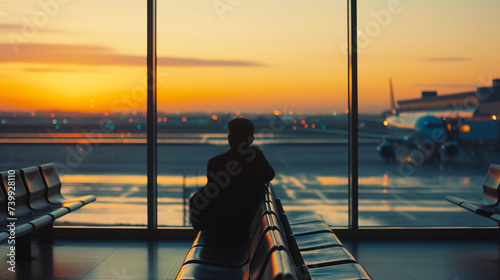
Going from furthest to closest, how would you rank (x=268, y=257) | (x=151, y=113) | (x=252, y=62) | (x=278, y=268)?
1. (x=252, y=62)
2. (x=151, y=113)
3. (x=268, y=257)
4. (x=278, y=268)

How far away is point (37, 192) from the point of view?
377 centimetres

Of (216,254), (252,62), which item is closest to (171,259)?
(216,254)

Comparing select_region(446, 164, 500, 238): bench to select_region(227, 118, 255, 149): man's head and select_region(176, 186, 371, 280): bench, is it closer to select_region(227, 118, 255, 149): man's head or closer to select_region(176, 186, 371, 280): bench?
select_region(176, 186, 371, 280): bench

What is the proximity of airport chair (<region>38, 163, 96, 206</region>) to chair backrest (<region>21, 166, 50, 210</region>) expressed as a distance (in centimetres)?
5

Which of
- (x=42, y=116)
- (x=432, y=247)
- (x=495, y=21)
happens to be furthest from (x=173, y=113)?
(x=495, y=21)

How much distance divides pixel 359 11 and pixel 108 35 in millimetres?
2618

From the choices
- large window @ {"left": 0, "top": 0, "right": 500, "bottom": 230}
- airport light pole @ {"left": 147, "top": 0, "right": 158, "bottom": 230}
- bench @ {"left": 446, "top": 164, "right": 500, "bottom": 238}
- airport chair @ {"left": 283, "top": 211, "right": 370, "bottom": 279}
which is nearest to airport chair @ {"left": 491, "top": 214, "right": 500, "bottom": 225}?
bench @ {"left": 446, "top": 164, "right": 500, "bottom": 238}

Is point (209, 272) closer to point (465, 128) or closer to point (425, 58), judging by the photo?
point (425, 58)

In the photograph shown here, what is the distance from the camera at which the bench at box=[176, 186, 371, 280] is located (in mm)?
1387

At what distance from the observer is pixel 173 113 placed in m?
4.70

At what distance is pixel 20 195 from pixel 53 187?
1.62 feet

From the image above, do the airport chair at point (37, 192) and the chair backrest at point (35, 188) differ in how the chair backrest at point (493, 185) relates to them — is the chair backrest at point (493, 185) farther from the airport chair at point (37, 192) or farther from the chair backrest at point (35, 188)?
the chair backrest at point (35, 188)

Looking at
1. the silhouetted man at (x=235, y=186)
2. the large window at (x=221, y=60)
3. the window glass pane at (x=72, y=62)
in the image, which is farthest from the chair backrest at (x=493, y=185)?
the window glass pane at (x=72, y=62)

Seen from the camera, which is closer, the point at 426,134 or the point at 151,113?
the point at 151,113
